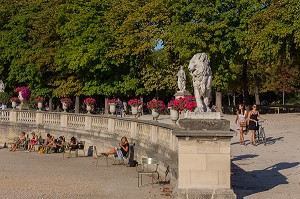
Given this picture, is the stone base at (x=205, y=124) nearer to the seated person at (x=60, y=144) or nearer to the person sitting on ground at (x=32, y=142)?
the seated person at (x=60, y=144)

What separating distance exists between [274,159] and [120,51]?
29474mm

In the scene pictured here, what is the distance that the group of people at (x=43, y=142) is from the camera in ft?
85.0

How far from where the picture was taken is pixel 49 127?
30500mm

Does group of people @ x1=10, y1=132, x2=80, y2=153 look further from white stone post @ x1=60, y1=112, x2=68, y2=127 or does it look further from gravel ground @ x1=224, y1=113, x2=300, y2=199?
gravel ground @ x1=224, y1=113, x2=300, y2=199

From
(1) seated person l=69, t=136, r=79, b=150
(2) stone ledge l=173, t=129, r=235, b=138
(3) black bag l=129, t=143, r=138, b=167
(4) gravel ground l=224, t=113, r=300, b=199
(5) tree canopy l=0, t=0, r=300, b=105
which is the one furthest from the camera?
(5) tree canopy l=0, t=0, r=300, b=105

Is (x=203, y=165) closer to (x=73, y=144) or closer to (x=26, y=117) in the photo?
(x=73, y=144)

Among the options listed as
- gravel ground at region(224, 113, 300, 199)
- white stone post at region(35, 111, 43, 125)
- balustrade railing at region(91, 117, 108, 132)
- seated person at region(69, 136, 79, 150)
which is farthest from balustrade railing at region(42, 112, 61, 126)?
gravel ground at region(224, 113, 300, 199)

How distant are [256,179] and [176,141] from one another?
2576 millimetres

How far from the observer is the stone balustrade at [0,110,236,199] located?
12.0 m

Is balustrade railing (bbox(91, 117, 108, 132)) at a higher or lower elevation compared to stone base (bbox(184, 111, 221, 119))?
lower

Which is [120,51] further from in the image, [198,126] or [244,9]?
[198,126]

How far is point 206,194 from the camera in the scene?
1201cm

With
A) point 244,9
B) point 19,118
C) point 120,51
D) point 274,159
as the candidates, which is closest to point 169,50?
point 120,51

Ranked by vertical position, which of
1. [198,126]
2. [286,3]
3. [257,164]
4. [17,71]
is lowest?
[257,164]
